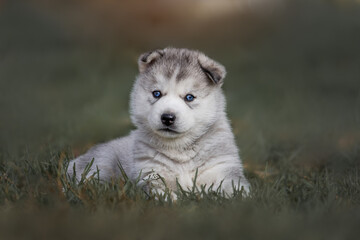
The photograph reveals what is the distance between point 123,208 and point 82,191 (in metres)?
0.66

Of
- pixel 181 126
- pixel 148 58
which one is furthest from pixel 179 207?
pixel 148 58

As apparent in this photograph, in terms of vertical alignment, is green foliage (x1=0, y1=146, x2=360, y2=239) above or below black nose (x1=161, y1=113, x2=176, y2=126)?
below

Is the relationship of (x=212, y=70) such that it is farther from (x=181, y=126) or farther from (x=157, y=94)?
(x=181, y=126)

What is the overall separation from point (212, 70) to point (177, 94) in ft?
1.67

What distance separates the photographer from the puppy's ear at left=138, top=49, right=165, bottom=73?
5.58m

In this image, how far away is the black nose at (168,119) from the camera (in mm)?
5027

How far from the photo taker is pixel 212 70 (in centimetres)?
549

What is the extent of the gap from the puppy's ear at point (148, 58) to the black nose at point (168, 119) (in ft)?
2.76

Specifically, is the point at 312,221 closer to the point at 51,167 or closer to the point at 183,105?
the point at 183,105

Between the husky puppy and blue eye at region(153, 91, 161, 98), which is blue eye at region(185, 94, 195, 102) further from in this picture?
blue eye at region(153, 91, 161, 98)

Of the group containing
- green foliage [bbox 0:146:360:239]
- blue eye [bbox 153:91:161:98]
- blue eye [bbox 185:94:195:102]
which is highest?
blue eye [bbox 153:91:161:98]

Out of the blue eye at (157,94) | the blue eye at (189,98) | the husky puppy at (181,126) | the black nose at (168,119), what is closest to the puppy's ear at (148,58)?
the husky puppy at (181,126)

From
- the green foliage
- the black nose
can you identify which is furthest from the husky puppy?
the green foliage

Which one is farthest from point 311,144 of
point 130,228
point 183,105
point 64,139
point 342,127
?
point 130,228
